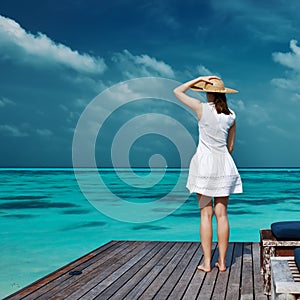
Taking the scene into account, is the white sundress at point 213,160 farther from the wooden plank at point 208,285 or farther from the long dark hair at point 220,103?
the wooden plank at point 208,285

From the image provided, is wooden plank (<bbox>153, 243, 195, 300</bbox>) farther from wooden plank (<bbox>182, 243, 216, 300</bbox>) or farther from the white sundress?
the white sundress

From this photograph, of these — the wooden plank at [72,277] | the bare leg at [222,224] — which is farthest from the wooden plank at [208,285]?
the wooden plank at [72,277]

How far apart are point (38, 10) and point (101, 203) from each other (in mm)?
21303

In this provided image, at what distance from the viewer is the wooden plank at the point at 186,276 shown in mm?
3287

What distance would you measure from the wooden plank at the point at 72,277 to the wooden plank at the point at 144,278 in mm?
404

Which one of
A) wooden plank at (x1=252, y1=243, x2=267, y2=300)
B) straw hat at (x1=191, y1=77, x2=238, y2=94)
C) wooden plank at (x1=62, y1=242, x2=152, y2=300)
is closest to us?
wooden plank at (x1=252, y1=243, x2=267, y2=300)

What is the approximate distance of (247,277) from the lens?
12.1 ft

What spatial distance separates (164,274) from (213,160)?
3.04 ft

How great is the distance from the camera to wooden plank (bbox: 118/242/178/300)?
128 inches

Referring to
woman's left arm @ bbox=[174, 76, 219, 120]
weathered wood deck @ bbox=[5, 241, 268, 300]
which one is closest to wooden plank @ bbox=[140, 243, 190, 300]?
weathered wood deck @ bbox=[5, 241, 268, 300]

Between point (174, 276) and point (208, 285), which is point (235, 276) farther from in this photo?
point (174, 276)

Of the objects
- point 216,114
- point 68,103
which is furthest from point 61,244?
point 68,103

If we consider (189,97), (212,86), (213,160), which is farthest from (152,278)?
(212,86)

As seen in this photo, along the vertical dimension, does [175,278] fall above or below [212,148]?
below
